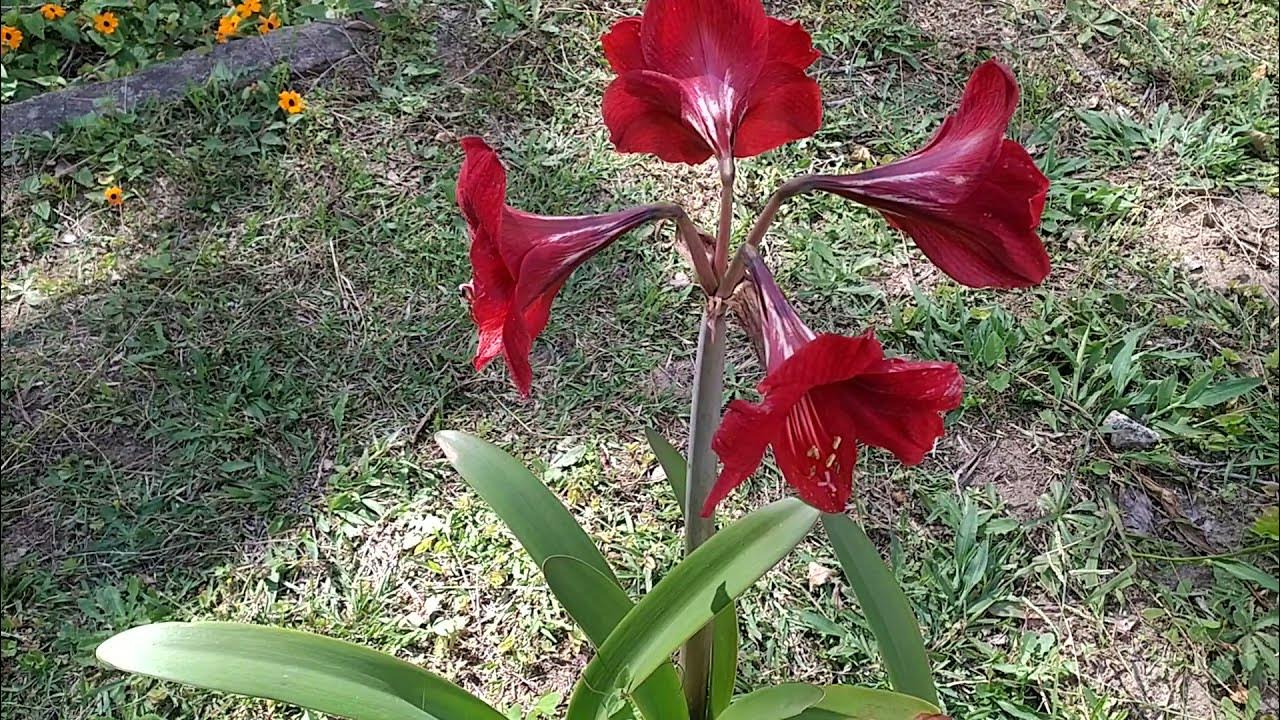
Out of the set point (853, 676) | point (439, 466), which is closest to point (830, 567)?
point (853, 676)

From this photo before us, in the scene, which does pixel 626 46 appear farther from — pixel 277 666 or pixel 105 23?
pixel 105 23

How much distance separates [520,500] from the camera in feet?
5.20

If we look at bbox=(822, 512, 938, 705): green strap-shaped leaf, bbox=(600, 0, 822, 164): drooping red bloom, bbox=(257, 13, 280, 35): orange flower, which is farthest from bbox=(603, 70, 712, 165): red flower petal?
bbox=(257, 13, 280, 35): orange flower

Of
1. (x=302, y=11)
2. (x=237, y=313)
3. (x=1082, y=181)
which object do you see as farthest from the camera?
(x=302, y=11)

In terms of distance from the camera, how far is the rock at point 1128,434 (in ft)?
7.95

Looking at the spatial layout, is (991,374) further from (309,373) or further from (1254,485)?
(309,373)

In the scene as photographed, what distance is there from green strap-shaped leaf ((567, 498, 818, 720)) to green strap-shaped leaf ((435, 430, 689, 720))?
135 mm

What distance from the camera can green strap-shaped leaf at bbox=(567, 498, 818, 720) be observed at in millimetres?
1331

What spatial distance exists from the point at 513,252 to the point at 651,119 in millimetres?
286

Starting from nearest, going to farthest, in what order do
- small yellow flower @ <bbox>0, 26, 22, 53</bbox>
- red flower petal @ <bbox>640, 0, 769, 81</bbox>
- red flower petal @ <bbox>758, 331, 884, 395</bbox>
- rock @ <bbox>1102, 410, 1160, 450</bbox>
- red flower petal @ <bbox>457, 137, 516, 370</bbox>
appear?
1. red flower petal @ <bbox>758, 331, 884, 395</bbox>
2. red flower petal @ <bbox>457, 137, 516, 370</bbox>
3. red flower petal @ <bbox>640, 0, 769, 81</bbox>
4. rock @ <bbox>1102, 410, 1160, 450</bbox>
5. small yellow flower @ <bbox>0, 26, 22, 53</bbox>

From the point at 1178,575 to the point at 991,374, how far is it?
0.63 m

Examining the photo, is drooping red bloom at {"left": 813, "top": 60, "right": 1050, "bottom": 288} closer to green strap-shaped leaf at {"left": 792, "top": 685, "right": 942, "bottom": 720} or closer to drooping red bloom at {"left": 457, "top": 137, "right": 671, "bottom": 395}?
drooping red bloom at {"left": 457, "top": 137, "right": 671, "bottom": 395}

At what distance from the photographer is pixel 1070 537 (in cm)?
228

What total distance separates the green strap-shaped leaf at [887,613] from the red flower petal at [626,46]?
0.80 metres
